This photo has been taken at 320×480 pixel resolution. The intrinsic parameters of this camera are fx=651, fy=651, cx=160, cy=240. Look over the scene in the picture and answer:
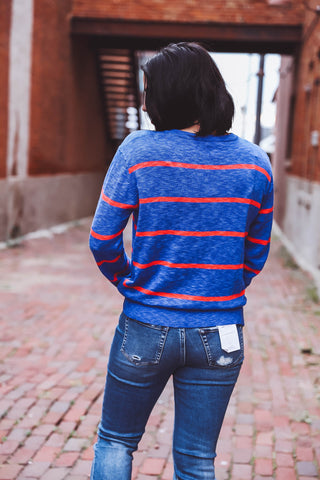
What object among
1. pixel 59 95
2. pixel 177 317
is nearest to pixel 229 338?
pixel 177 317

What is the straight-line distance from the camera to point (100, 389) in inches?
176

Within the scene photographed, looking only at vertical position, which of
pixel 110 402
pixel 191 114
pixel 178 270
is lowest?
pixel 110 402

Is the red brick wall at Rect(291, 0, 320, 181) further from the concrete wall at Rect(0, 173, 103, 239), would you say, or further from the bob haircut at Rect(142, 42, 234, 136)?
the bob haircut at Rect(142, 42, 234, 136)

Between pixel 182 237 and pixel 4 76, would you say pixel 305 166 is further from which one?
pixel 182 237

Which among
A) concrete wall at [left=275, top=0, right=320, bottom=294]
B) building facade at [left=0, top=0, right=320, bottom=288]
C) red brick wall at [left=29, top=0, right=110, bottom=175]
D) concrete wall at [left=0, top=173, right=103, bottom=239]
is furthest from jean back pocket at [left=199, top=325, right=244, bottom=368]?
red brick wall at [left=29, top=0, right=110, bottom=175]

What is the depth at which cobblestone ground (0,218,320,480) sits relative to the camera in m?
3.40

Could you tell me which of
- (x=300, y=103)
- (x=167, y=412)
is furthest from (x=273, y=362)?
(x=300, y=103)

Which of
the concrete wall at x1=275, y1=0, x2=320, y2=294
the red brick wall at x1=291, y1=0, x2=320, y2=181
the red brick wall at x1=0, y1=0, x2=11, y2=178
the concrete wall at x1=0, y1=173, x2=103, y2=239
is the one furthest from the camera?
the concrete wall at x1=0, y1=173, x2=103, y2=239

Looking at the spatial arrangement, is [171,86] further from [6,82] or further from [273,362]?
[6,82]

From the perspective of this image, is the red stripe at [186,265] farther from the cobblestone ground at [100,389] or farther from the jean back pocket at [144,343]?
the cobblestone ground at [100,389]

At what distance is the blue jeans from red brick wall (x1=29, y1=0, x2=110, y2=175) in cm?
1121

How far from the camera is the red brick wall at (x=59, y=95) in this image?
1285 cm

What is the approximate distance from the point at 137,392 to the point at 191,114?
0.84 metres

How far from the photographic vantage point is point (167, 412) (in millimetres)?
4098
